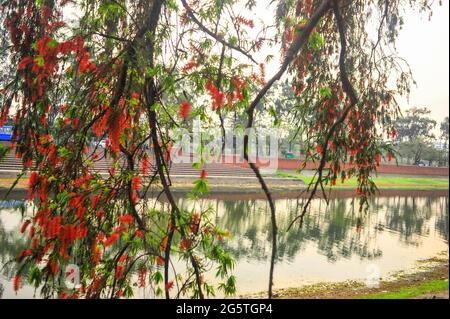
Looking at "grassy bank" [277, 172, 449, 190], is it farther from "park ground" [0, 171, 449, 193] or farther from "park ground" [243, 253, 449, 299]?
"park ground" [243, 253, 449, 299]

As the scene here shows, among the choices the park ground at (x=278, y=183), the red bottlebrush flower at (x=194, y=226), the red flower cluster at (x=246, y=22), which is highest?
the red flower cluster at (x=246, y=22)

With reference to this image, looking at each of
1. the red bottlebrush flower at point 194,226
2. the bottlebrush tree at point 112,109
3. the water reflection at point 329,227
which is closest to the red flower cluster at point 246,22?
the bottlebrush tree at point 112,109

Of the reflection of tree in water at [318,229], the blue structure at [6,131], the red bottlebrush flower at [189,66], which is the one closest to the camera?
the red bottlebrush flower at [189,66]

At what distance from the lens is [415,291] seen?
6.91 metres

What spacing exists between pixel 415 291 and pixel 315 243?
301 centimetres

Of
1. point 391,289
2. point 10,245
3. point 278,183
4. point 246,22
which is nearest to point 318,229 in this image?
point 391,289

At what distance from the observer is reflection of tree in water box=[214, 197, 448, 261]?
29.6 feet

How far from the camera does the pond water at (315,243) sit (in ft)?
23.7

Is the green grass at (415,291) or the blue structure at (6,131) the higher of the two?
the blue structure at (6,131)

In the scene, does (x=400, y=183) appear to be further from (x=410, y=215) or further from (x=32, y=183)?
(x=32, y=183)

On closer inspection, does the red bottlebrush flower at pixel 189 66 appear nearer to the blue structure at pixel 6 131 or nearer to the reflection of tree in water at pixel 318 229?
the blue structure at pixel 6 131
